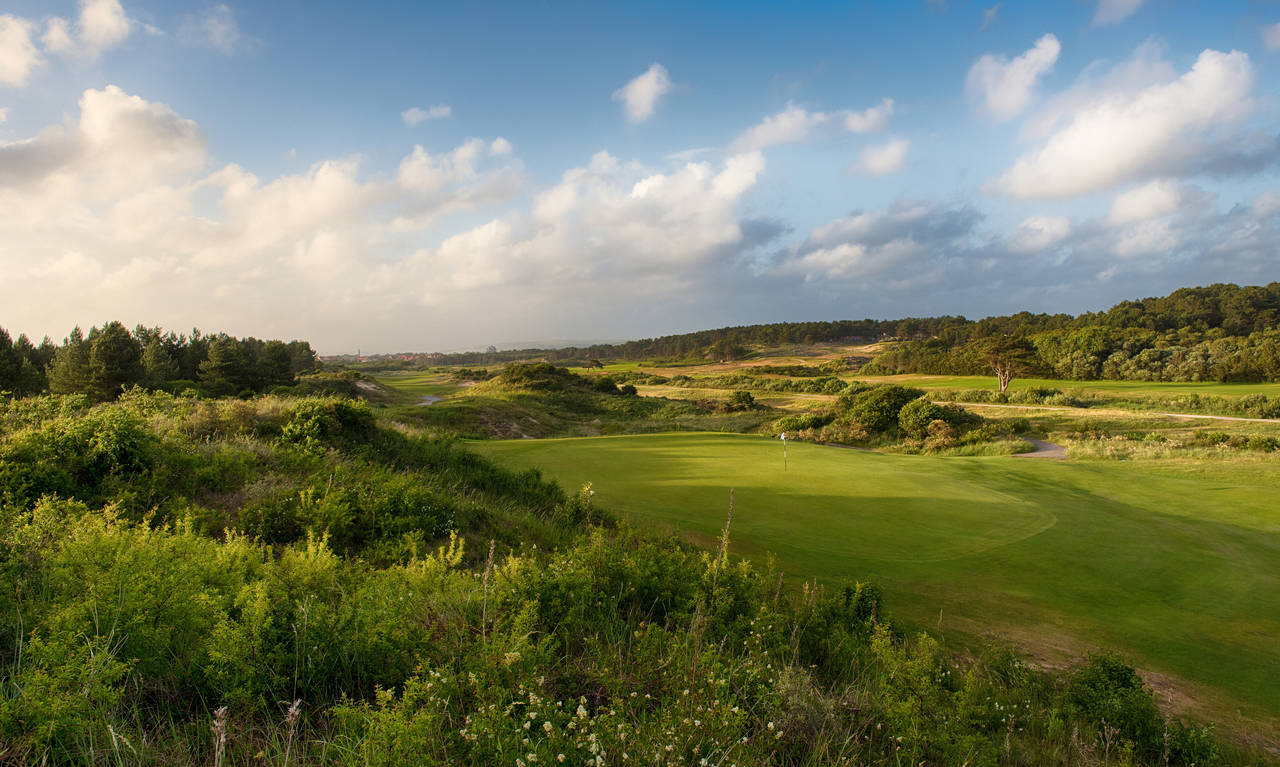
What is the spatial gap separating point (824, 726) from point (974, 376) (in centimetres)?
8132

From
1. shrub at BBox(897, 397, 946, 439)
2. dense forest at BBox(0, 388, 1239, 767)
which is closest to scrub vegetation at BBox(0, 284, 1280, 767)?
dense forest at BBox(0, 388, 1239, 767)

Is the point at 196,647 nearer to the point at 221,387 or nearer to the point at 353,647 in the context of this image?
the point at 353,647

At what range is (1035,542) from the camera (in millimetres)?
8922

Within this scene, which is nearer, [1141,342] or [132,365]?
[132,365]

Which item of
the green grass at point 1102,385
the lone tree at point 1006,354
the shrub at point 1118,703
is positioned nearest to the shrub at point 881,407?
the lone tree at point 1006,354

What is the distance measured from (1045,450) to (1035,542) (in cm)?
2217

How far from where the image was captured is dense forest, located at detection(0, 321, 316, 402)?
34.6 m

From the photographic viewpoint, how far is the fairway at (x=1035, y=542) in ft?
20.0

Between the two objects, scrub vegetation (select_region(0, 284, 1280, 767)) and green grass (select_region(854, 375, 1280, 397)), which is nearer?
scrub vegetation (select_region(0, 284, 1280, 767))

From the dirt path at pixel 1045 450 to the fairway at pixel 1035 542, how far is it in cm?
839

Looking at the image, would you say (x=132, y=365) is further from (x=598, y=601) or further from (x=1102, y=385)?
(x=1102, y=385)

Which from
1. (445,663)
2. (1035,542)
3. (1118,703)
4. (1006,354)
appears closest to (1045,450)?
(1035,542)

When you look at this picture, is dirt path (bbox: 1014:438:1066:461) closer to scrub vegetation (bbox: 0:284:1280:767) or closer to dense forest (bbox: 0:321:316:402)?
scrub vegetation (bbox: 0:284:1280:767)

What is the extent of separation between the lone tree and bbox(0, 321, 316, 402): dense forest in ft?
218
